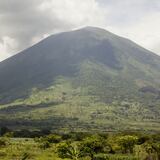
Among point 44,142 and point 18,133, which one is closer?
point 44,142

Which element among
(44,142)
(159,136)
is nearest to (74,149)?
(44,142)

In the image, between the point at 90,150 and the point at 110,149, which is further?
the point at 110,149

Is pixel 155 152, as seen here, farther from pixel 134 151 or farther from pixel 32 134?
pixel 32 134

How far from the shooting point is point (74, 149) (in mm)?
103062

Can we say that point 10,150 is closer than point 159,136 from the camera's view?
Yes

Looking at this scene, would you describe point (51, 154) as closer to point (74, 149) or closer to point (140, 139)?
point (74, 149)

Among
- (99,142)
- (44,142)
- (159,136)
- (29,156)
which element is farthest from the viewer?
(159,136)

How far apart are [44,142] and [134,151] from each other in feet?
96.4

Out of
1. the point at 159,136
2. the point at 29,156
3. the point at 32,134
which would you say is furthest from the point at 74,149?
Answer: the point at 32,134

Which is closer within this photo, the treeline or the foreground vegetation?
the foreground vegetation

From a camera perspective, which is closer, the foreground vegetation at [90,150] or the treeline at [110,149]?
the foreground vegetation at [90,150]

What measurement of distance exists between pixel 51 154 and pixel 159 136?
169 feet

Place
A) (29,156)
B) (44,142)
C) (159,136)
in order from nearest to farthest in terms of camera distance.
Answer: (29,156), (44,142), (159,136)

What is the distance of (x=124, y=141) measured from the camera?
120 meters
